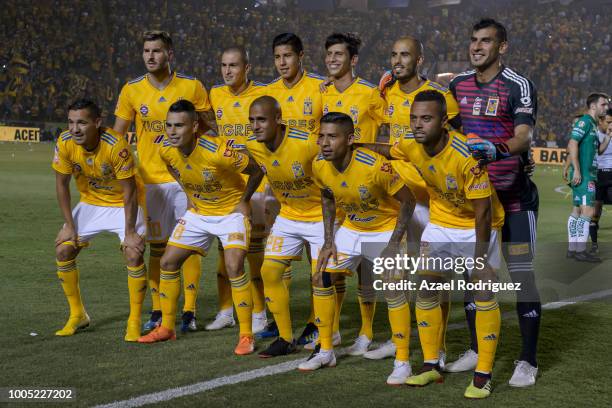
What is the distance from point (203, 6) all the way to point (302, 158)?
116ft

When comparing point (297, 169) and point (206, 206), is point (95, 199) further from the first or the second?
point (297, 169)

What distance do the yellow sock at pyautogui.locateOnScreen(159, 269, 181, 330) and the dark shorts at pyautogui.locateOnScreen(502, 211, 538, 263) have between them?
8.12ft

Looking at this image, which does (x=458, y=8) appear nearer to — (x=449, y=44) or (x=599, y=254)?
(x=449, y=44)

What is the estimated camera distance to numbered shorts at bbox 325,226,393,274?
5473 millimetres

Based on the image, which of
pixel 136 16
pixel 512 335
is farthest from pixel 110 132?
pixel 136 16

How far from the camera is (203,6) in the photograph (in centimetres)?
3947

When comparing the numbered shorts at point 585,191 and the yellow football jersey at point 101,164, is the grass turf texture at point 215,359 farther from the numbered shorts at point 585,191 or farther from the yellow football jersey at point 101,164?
the numbered shorts at point 585,191

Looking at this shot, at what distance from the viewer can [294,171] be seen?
226 inches

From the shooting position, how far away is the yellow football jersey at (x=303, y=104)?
21.7 feet

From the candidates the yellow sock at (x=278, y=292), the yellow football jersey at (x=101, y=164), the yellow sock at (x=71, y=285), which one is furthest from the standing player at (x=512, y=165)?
the yellow sock at (x=71, y=285)

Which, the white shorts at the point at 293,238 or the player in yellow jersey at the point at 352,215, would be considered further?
the white shorts at the point at 293,238

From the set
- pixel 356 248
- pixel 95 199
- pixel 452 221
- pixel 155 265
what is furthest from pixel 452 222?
pixel 95 199

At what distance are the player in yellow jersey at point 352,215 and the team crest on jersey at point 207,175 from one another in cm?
89

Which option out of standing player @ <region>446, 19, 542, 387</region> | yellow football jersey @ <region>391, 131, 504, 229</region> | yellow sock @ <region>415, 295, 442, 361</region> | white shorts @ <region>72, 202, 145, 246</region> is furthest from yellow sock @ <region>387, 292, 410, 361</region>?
white shorts @ <region>72, 202, 145, 246</region>
